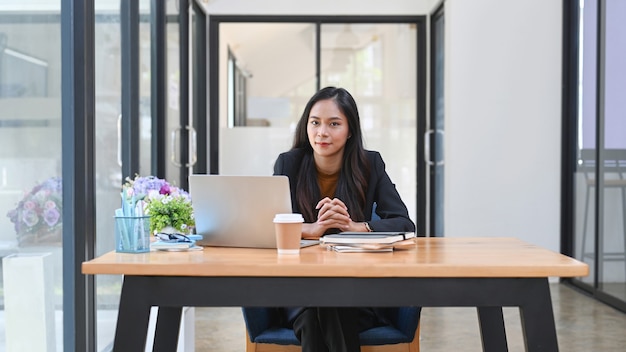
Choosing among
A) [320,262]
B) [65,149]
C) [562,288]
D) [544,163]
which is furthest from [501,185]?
[320,262]

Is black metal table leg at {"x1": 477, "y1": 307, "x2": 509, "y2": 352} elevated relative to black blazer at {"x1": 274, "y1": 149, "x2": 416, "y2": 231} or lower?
lower

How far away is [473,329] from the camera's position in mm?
4676

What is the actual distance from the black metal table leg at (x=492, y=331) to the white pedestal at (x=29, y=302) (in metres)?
1.50

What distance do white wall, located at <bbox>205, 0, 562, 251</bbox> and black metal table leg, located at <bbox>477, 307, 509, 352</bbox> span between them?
3744 mm

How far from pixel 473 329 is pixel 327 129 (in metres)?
2.21

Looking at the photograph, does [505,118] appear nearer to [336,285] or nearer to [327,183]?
[327,183]

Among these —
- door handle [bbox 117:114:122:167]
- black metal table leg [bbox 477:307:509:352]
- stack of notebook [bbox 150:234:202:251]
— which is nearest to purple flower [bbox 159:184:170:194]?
stack of notebook [bbox 150:234:202:251]

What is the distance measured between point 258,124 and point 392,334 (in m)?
5.08

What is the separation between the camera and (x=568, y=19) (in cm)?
632

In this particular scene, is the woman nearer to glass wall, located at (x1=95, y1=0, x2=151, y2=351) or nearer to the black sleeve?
the black sleeve

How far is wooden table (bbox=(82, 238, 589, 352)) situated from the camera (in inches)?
76.8

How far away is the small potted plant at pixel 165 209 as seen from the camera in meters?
2.41

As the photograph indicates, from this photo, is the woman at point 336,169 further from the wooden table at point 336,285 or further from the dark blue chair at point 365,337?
the wooden table at point 336,285

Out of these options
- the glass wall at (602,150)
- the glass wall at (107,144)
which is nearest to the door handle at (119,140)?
the glass wall at (107,144)
